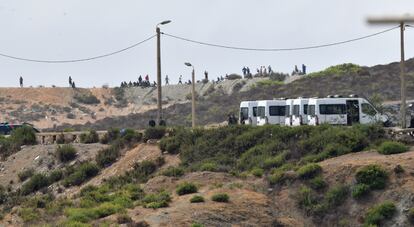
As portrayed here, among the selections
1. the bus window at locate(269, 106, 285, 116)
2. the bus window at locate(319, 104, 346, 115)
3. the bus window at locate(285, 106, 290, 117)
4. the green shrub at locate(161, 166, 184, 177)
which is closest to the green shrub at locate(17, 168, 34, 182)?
the green shrub at locate(161, 166, 184, 177)

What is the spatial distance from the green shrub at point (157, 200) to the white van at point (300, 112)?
1637 cm

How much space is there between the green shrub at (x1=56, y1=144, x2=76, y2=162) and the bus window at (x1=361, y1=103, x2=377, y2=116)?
18237 millimetres

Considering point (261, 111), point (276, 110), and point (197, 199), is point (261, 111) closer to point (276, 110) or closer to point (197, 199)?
point (276, 110)

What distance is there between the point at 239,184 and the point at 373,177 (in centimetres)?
603

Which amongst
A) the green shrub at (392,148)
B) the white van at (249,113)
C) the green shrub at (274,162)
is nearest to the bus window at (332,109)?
the white van at (249,113)

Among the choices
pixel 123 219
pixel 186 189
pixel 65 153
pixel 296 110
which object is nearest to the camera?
pixel 123 219

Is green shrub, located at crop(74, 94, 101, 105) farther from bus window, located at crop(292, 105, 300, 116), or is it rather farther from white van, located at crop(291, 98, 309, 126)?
white van, located at crop(291, 98, 309, 126)

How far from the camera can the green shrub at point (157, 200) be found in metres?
37.5

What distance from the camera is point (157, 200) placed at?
38438mm

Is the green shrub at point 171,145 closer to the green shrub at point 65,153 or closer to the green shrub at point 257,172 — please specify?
the green shrub at point 65,153

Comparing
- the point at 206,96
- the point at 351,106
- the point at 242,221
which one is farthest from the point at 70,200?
the point at 206,96

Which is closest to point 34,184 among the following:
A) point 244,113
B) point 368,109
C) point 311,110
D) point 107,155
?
point 107,155

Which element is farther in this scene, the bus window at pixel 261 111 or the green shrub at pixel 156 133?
the bus window at pixel 261 111

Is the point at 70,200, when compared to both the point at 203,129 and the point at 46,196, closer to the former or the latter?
the point at 46,196
